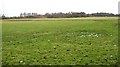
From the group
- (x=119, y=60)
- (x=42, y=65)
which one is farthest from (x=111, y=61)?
(x=42, y=65)

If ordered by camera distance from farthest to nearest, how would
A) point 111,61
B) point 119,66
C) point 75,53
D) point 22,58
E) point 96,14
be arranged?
1. point 96,14
2. point 75,53
3. point 22,58
4. point 111,61
5. point 119,66

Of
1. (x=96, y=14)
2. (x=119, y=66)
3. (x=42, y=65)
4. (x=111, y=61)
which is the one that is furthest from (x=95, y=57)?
(x=96, y=14)

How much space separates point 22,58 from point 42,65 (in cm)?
266

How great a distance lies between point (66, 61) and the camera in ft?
55.5

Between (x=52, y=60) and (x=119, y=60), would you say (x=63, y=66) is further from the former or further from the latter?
(x=119, y=60)

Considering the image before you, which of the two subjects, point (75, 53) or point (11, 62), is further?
point (75, 53)

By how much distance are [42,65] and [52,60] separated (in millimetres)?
1332

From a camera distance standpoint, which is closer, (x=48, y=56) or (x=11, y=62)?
(x=11, y=62)

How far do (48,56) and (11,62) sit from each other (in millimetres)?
2863

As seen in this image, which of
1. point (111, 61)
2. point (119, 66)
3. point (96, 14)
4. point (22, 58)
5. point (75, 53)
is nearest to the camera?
point (119, 66)

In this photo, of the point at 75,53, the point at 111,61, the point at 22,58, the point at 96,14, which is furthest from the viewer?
the point at 96,14

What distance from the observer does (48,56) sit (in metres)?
18.5

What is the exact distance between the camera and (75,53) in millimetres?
19844

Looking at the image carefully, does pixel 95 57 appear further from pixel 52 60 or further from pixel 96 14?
pixel 96 14
